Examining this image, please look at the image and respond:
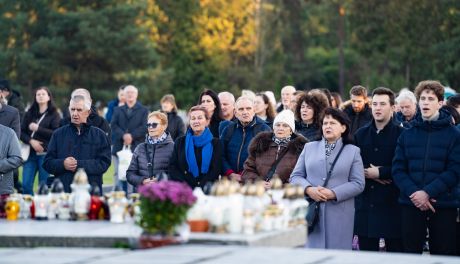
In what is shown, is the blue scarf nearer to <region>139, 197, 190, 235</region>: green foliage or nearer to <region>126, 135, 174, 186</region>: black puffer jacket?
<region>126, 135, 174, 186</region>: black puffer jacket

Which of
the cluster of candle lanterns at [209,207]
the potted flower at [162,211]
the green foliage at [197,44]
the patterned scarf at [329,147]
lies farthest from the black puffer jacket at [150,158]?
the green foliage at [197,44]

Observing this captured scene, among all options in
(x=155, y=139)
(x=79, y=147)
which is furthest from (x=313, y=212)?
(x=79, y=147)

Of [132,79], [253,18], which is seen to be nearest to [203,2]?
[253,18]

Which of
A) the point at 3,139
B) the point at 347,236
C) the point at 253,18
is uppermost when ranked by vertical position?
the point at 253,18

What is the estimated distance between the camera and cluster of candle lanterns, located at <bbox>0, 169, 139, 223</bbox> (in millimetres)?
13587

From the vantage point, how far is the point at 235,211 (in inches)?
488

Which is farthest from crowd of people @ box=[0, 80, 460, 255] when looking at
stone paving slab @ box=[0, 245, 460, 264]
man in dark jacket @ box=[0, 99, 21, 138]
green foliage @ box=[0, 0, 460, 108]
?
green foliage @ box=[0, 0, 460, 108]

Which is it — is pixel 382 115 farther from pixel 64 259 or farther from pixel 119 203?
pixel 64 259

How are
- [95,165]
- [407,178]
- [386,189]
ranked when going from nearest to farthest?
1. [407,178]
2. [386,189]
3. [95,165]

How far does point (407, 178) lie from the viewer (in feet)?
51.4

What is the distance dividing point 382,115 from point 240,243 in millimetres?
5108

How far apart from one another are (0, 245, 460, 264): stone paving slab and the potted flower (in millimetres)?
199

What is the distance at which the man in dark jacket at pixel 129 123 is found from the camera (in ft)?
89.2

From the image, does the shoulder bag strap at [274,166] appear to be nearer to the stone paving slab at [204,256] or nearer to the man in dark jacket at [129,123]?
the stone paving slab at [204,256]
